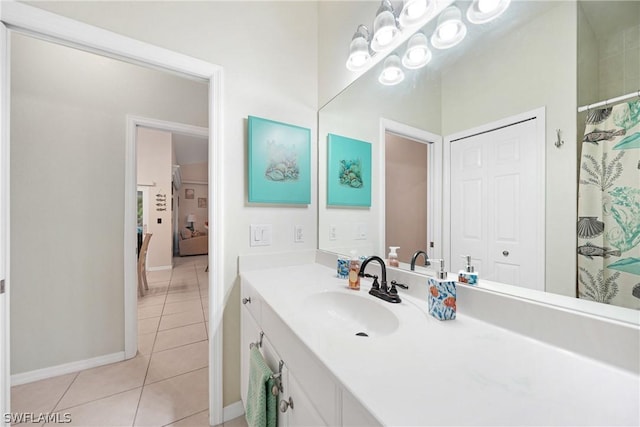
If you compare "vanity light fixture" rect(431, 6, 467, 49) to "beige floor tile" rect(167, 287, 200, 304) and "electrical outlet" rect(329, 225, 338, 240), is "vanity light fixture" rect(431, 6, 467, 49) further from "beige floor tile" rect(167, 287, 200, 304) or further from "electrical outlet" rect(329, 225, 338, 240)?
"beige floor tile" rect(167, 287, 200, 304)

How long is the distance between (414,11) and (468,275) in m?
1.07

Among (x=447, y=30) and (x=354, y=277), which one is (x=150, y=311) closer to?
(x=354, y=277)

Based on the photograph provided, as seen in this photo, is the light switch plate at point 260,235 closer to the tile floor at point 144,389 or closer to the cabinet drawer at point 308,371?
the cabinet drawer at point 308,371

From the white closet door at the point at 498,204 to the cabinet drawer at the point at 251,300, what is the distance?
810 mm

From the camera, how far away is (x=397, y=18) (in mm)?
1122

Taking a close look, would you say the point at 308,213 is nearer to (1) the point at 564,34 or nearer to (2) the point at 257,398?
(2) the point at 257,398

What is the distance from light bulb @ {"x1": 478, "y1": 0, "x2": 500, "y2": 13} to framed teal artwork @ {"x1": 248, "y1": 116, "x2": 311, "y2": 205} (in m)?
1.00

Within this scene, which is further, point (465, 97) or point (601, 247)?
point (465, 97)

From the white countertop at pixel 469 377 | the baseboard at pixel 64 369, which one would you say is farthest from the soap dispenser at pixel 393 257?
the baseboard at pixel 64 369

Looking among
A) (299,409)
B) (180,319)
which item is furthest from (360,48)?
(180,319)

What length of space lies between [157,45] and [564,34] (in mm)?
1621

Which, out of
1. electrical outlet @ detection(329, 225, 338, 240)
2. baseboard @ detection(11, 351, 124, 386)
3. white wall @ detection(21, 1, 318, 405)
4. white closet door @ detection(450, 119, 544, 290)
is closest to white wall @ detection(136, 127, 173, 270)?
baseboard @ detection(11, 351, 124, 386)

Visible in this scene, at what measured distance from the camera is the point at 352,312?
102 centimetres

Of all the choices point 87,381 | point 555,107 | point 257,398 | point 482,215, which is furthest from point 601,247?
point 87,381
